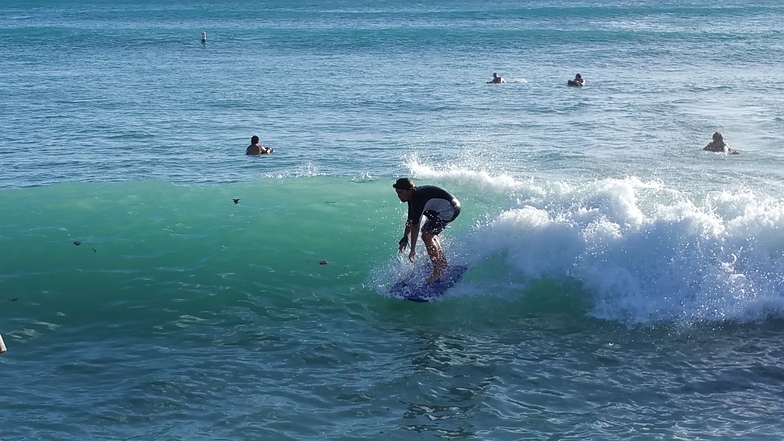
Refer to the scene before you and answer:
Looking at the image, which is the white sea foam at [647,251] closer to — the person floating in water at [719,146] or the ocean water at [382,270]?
the ocean water at [382,270]

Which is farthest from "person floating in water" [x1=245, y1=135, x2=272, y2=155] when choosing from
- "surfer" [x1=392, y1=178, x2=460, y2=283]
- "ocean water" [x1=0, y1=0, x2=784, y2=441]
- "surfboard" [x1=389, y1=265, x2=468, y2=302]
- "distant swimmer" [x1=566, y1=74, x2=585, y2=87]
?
"distant swimmer" [x1=566, y1=74, x2=585, y2=87]

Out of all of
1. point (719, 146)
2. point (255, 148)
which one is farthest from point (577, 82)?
point (255, 148)

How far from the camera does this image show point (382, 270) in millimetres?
12930

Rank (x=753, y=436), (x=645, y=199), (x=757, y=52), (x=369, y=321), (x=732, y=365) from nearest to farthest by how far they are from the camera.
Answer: (x=753, y=436) < (x=732, y=365) < (x=369, y=321) < (x=645, y=199) < (x=757, y=52)

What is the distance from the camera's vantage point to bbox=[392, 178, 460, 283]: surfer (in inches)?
448

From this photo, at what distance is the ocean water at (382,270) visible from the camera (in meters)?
8.81

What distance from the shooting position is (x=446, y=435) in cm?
825

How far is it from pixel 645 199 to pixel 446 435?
7.56 metres

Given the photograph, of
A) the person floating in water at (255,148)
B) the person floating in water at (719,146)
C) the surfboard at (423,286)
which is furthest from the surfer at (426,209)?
the person floating in water at (719,146)

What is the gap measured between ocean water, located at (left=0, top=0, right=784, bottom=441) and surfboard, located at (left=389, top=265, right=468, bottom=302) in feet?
0.41

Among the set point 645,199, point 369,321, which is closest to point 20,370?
point 369,321

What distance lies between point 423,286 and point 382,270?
111cm

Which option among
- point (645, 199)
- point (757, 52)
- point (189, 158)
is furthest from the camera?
point (757, 52)

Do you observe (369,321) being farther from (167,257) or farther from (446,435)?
(167,257)
